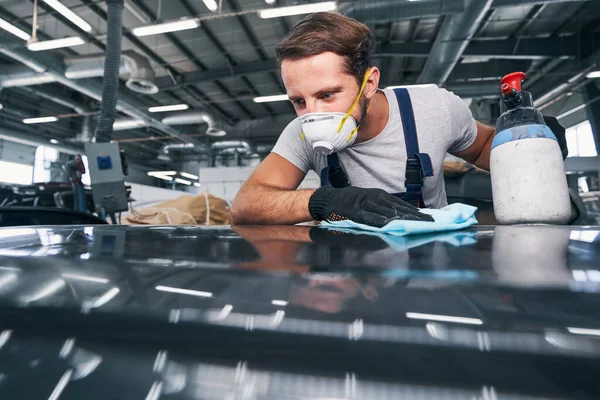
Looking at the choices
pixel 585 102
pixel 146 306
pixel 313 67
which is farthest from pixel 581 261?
pixel 585 102

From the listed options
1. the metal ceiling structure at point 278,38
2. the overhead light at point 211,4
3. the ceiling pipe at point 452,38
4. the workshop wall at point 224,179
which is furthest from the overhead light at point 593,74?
the overhead light at point 211,4

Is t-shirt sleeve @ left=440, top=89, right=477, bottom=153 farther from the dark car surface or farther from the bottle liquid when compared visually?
the dark car surface

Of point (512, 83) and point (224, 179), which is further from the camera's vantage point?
point (224, 179)

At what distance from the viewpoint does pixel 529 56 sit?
5367 millimetres

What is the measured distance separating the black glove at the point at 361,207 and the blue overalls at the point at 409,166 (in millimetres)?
337

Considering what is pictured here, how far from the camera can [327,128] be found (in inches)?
38.4

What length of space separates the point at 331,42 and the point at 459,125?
52 centimetres

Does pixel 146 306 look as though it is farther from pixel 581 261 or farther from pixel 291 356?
pixel 581 261

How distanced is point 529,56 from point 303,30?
19.0 ft

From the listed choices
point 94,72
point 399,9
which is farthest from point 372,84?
point 94,72

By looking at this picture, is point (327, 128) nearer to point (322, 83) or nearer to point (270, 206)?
point (322, 83)

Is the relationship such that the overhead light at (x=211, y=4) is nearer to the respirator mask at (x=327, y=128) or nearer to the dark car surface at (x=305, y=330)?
the respirator mask at (x=327, y=128)

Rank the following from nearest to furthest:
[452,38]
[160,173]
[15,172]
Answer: [452,38] → [15,172] → [160,173]

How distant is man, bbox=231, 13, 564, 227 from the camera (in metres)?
0.98
